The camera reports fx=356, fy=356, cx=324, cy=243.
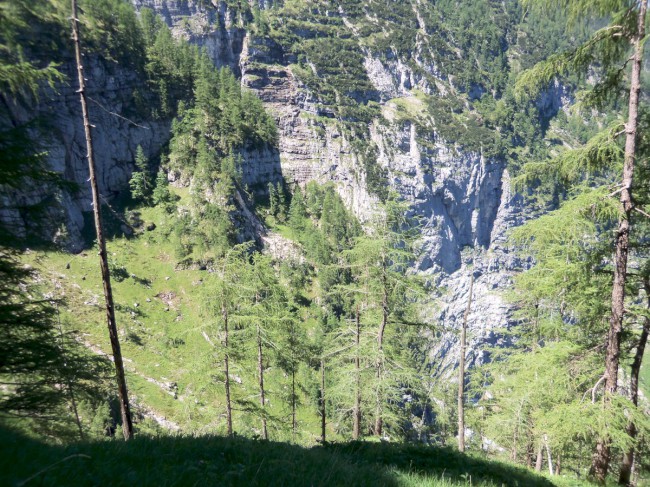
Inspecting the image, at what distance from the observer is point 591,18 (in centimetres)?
677

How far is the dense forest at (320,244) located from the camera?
662cm

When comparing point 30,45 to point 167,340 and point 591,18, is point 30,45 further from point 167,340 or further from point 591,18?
point 591,18

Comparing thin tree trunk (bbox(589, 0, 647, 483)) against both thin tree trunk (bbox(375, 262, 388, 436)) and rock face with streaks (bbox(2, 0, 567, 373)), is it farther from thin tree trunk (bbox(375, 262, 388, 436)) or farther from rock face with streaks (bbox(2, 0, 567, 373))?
rock face with streaks (bbox(2, 0, 567, 373))

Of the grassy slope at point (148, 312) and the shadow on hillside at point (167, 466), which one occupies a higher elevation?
the shadow on hillside at point (167, 466)

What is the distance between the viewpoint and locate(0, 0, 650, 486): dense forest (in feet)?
21.7

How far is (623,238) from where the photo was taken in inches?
258

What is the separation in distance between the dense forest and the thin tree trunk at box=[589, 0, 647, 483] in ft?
0.14

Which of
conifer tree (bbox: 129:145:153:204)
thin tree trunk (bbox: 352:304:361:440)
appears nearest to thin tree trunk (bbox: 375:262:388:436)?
thin tree trunk (bbox: 352:304:361:440)

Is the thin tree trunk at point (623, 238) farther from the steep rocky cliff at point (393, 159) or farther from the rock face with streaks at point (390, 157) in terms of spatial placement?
the steep rocky cliff at point (393, 159)

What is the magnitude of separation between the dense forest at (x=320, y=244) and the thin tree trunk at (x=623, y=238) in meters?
0.04

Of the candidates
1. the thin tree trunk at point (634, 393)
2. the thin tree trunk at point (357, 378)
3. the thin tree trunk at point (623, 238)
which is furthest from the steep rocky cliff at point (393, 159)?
the thin tree trunk at point (623, 238)

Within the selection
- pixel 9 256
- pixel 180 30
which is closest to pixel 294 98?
pixel 180 30

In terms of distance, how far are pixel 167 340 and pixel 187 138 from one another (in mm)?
43640

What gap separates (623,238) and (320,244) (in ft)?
230
